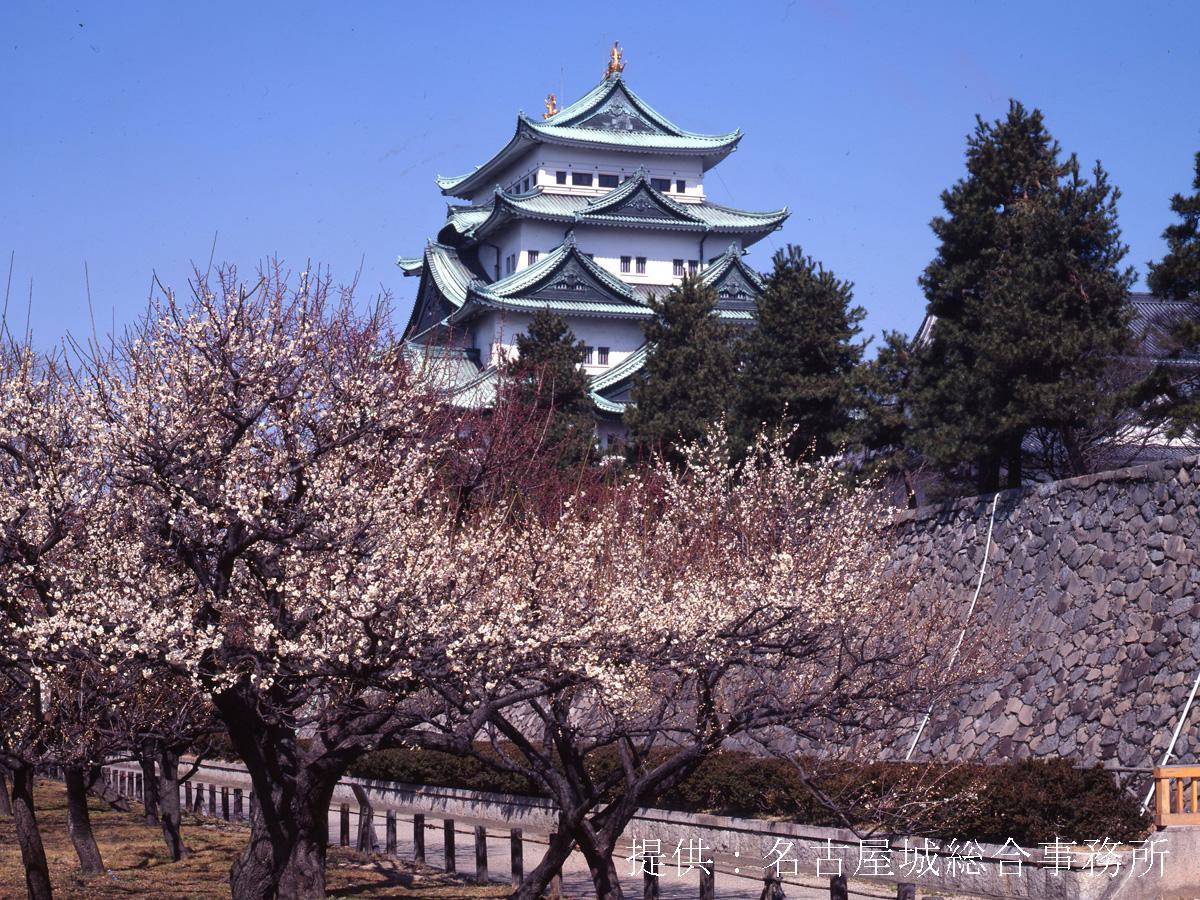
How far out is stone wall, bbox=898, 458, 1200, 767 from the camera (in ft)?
55.4

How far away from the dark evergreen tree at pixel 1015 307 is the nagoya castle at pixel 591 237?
22392 millimetres

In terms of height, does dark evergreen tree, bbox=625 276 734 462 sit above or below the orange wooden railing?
above

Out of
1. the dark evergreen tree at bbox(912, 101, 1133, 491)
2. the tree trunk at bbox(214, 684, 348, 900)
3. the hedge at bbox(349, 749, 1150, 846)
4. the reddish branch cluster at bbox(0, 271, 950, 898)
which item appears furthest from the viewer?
the dark evergreen tree at bbox(912, 101, 1133, 491)

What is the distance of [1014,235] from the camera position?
24.5m

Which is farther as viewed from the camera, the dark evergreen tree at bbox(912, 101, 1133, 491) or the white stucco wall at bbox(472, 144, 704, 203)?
the white stucco wall at bbox(472, 144, 704, 203)

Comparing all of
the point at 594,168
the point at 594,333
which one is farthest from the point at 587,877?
the point at 594,168

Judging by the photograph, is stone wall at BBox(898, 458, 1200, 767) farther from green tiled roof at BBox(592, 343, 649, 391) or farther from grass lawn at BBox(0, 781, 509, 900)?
green tiled roof at BBox(592, 343, 649, 391)

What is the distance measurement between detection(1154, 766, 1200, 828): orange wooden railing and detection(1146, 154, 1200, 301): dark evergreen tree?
9.46 m

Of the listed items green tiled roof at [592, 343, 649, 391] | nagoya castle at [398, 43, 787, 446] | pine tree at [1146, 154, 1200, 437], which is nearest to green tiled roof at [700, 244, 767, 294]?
nagoya castle at [398, 43, 787, 446]

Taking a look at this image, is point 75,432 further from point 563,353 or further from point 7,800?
point 563,353

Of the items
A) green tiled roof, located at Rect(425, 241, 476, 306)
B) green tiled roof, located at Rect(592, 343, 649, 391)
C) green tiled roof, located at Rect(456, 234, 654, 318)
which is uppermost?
green tiled roof, located at Rect(425, 241, 476, 306)

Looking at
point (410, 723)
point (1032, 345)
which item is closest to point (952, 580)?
point (1032, 345)

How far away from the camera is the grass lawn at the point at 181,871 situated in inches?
621

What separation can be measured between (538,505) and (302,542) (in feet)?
37.9
